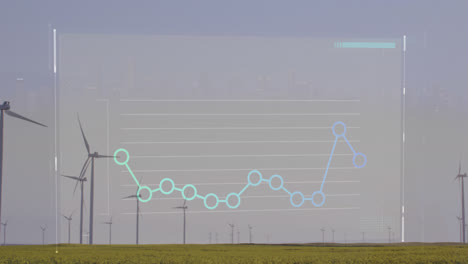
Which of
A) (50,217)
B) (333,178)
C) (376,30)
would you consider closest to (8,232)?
Answer: (50,217)

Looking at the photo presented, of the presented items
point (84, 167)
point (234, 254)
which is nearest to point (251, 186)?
point (234, 254)

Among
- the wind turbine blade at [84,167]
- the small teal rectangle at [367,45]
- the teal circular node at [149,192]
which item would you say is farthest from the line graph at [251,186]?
the small teal rectangle at [367,45]

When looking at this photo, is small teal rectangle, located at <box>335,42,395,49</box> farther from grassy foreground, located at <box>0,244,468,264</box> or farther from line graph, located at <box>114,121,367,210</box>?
grassy foreground, located at <box>0,244,468,264</box>

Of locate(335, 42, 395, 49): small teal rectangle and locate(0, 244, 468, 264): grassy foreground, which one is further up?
locate(335, 42, 395, 49): small teal rectangle

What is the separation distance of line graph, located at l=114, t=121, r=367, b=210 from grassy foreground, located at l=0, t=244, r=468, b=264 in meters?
0.66

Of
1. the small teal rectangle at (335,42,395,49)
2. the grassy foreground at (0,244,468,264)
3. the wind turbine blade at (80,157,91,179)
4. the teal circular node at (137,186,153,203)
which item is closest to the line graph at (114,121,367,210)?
the teal circular node at (137,186,153,203)

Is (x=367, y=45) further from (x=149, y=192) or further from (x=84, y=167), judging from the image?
(x=84, y=167)

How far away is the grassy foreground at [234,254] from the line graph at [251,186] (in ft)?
2.17

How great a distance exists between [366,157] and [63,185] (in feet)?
13.1

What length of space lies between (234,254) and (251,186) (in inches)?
36.7

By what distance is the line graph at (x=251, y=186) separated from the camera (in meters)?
8.84

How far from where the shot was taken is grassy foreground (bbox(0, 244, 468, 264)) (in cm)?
892

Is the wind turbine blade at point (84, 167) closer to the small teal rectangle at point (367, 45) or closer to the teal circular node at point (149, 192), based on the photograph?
the teal circular node at point (149, 192)

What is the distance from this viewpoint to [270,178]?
29.9 feet
